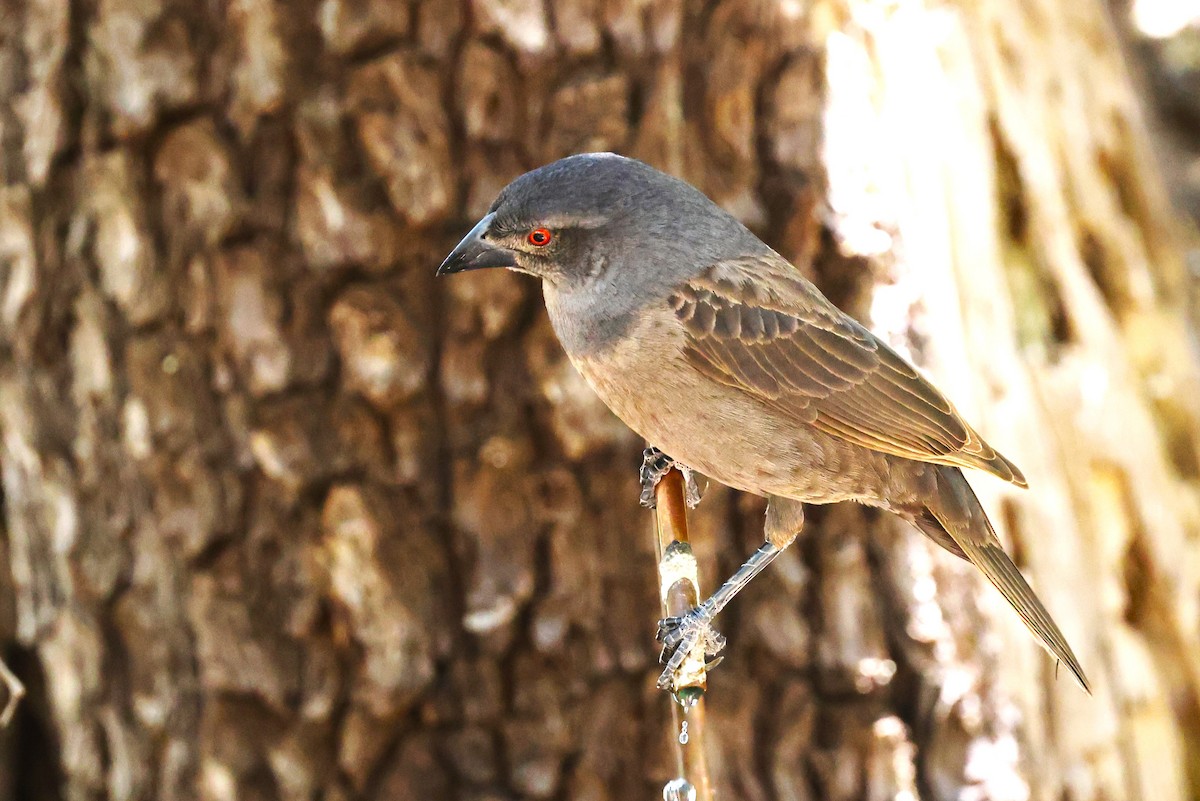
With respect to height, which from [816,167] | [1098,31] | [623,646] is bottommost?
[623,646]

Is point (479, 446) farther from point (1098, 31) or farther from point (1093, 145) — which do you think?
point (1098, 31)

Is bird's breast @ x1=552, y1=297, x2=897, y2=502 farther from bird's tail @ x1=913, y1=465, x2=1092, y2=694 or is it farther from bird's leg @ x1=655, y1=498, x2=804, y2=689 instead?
bird's tail @ x1=913, y1=465, x2=1092, y2=694

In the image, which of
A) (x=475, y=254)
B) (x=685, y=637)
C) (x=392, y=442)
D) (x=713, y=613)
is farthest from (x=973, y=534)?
(x=392, y=442)

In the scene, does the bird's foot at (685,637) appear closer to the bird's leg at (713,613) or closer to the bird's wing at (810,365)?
the bird's leg at (713,613)

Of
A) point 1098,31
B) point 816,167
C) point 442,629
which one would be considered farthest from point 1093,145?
point 442,629

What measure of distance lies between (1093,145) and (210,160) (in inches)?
154

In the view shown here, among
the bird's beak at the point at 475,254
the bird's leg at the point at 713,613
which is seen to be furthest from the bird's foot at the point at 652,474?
the bird's beak at the point at 475,254

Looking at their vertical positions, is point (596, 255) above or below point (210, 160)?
below

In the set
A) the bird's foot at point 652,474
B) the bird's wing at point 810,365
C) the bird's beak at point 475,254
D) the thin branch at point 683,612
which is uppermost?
the bird's beak at point 475,254

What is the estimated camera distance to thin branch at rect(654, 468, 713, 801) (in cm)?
253

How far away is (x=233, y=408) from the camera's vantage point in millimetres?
4086

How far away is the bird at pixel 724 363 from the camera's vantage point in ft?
10.1

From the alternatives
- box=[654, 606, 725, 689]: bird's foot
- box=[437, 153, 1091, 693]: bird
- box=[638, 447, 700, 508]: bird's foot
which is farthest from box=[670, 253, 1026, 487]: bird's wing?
box=[654, 606, 725, 689]: bird's foot

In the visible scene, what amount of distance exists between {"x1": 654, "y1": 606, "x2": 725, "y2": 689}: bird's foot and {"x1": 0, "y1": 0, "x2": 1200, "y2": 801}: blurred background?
2.60 feet
